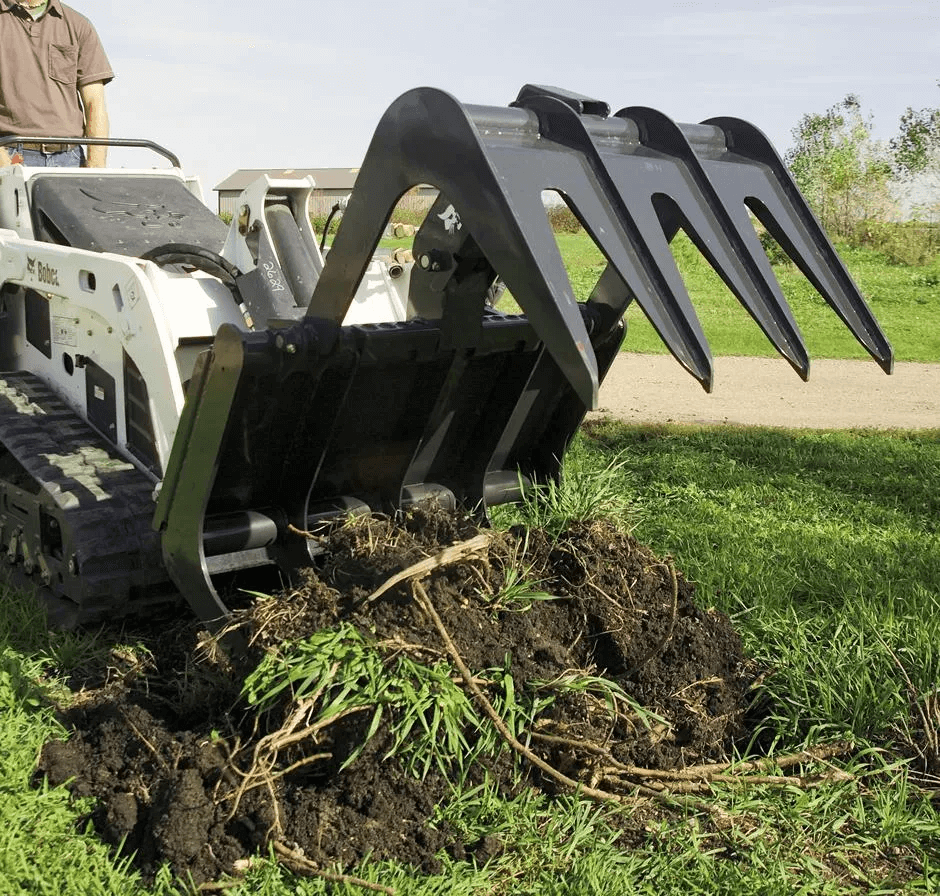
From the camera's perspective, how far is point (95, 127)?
6.59m

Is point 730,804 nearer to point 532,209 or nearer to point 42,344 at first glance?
point 532,209

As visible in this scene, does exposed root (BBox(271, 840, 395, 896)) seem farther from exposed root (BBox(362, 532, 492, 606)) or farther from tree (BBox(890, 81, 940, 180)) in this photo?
tree (BBox(890, 81, 940, 180))

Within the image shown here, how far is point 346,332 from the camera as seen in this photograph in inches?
143

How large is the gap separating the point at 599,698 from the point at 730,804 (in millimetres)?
462

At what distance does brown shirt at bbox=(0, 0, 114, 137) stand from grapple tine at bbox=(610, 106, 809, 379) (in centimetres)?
416

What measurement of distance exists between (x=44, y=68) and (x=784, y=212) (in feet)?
14.5

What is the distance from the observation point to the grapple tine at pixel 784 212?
340cm

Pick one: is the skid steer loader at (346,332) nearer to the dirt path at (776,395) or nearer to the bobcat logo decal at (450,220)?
the bobcat logo decal at (450,220)

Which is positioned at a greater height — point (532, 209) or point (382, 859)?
point (532, 209)

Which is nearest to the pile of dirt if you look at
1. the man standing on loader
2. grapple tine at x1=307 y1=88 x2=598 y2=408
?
grapple tine at x1=307 y1=88 x2=598 y2=408

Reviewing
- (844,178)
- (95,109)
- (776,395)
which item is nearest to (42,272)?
(95,109)

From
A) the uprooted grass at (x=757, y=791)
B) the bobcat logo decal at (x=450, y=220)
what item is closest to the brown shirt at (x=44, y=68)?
the uprooted grass at (x=757, y=791)

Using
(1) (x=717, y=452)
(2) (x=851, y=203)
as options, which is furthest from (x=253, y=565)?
(2) (x=851, y=203)

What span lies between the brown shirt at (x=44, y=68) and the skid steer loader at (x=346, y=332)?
1.19 m
